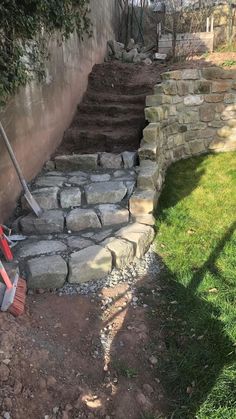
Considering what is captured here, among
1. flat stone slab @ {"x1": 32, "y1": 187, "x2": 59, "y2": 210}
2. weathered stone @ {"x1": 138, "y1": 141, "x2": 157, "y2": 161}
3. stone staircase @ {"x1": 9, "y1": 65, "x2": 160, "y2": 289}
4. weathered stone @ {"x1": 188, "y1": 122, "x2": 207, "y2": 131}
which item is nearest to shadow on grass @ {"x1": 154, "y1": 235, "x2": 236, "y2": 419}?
stone staircase @ {"x1": 9, "y1": 65, "x2": 160, "y2": 289}

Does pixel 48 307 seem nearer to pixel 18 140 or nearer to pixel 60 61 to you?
pixel 18 140

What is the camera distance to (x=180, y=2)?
30.2 feet

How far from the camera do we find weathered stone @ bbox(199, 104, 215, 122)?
5.51m

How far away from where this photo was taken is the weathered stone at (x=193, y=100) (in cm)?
538

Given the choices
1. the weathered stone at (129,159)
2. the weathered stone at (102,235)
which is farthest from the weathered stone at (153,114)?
the weathered stone at (102,235)

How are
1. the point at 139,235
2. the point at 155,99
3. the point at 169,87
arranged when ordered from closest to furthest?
1. the point at 139,235
2. the point at 155,99
3. the point at 169,87

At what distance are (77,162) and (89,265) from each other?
1.82 metres

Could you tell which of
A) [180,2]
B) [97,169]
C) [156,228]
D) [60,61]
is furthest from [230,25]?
[156,228]

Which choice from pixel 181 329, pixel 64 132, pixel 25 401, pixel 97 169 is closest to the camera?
pixel 25 401

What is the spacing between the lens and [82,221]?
3617 mm

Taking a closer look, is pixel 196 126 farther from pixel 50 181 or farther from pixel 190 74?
pixel 50 181

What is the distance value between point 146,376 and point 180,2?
9.19 m

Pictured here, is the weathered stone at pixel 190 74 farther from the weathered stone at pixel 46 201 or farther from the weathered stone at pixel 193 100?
the weathered stone at pixel 46 201

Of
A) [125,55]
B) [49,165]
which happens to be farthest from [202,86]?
[125,55]
